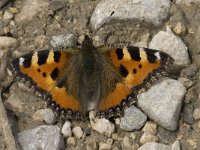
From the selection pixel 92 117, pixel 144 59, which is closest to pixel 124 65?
pixel 144 59

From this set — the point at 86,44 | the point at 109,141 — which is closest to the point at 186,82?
the point at 109,141

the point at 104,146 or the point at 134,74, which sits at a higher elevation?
the point at 134,74

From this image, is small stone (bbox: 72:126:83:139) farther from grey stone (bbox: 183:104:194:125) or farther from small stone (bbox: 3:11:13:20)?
Result: small stone (bbox: 3:11:13:20)

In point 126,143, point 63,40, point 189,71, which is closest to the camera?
point 126,143

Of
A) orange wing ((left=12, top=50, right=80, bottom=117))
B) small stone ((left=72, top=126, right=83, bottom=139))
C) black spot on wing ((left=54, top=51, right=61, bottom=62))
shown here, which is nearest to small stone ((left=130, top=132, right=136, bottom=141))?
small stone ((left=72, top=126, right=83, bottom=139))

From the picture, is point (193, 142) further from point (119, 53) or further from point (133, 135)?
point (119, 53)

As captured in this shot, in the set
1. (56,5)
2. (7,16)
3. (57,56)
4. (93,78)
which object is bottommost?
(93,78)

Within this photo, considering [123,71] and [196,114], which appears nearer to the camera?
[196,114]
